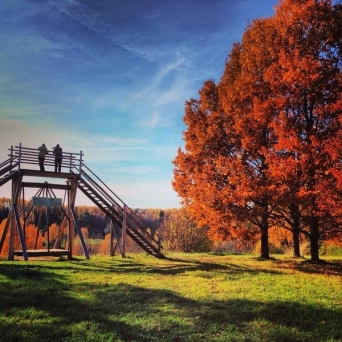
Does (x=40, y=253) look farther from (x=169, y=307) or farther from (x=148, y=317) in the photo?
(x=148, y=317)

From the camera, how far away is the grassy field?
760 cm

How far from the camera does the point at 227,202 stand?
19.3 metres

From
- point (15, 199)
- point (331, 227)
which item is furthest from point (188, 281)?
point (15, 199)

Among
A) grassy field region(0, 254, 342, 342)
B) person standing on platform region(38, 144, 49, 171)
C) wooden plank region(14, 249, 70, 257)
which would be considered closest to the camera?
grassy field region(0, 254, 342, 342)

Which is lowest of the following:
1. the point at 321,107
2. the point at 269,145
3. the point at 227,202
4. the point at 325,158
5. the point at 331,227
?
the point at 331,227

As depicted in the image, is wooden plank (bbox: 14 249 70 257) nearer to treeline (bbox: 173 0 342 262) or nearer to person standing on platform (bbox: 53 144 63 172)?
person standing on platform (bbox: 53 144 63 172)

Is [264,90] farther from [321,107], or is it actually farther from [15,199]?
[15,199]

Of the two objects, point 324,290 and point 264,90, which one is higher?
point 264,90

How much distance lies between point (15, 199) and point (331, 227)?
19.0m

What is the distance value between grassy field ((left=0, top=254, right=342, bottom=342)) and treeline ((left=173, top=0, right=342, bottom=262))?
4.47m

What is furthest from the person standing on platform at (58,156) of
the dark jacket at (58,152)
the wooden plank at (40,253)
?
the wooden plank at (40,253)

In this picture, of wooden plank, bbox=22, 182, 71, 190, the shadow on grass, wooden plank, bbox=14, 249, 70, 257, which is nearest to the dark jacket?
wooden plank, bbox=22, 182, 71, 190

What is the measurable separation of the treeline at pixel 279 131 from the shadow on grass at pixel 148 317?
8226mm

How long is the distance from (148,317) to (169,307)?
1088 millimetres
